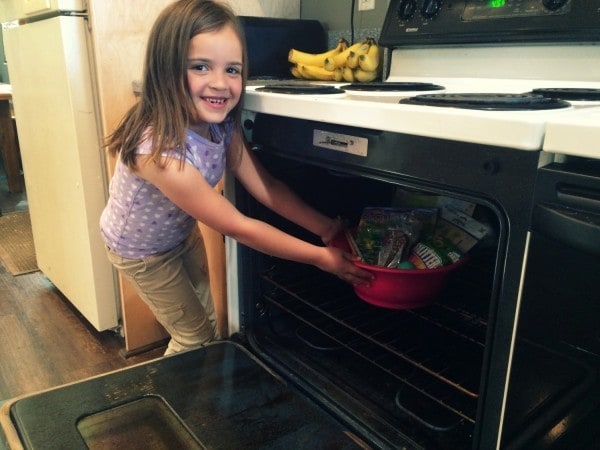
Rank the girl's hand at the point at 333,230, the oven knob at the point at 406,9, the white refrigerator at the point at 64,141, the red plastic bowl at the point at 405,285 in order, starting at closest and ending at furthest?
the red plastic bowl at the point at 405,285, the girl's hand at the point at 333,230, the oven knob at the point at 406,9, the white refrigerator at the point at 64,141

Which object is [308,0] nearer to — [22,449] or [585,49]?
[585,49]

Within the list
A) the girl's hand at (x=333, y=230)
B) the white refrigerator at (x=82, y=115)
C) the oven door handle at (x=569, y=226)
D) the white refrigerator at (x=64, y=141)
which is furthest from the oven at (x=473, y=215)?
the white refrigerator at (x=64, y=141)

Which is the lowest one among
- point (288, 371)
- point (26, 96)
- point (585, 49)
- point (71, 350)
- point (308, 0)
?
point (71, 350)

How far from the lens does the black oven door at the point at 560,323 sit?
1.74 ft

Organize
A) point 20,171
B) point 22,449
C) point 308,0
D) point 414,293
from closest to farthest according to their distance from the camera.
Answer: point 22,449 → point 414,293 → point 308,0 → point 20,171

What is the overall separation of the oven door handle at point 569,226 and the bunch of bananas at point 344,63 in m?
0.87

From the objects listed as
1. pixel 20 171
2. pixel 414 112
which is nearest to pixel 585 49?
pixel 414 112

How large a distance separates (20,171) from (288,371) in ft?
11.2

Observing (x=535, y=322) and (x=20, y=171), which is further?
(x=20, y=171)

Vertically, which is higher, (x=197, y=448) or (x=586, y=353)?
(x=586, y=353)

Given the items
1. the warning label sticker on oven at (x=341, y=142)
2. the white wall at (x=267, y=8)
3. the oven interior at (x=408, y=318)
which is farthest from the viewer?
the white wall at (x=267, y=8)

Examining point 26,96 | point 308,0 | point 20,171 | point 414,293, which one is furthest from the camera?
point 20,171

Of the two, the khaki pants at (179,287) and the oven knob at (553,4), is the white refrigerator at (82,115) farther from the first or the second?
the oven knob at (553,4)

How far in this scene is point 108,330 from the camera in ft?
6.18
